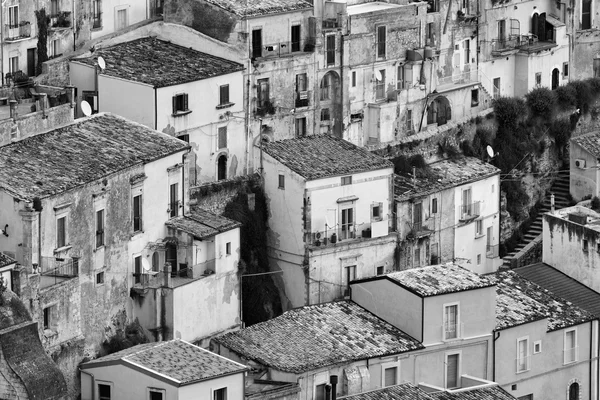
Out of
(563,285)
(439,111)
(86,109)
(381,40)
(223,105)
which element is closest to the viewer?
(86,109)

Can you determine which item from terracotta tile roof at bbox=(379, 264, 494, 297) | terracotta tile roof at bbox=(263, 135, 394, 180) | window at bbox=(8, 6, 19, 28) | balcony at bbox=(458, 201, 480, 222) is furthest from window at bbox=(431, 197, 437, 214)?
window at bbox=(8, 6, 19, 28)

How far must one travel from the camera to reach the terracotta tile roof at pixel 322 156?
10950cm

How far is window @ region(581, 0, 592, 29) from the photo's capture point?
132m

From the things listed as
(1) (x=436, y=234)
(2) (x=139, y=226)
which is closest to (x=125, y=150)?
(2) (x=139, y=226)

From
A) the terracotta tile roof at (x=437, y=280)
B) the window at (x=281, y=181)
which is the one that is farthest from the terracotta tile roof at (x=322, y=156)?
the terracotta tile roof at (x=437, y=280)

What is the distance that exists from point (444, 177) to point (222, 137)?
11.9 m

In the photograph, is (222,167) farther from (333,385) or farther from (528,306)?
(333,385)

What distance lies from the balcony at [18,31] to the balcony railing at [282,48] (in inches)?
400

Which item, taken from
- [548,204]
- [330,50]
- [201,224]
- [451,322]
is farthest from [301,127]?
[548,204]

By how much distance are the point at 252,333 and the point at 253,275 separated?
6.14m

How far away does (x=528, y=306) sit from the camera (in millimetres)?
108562

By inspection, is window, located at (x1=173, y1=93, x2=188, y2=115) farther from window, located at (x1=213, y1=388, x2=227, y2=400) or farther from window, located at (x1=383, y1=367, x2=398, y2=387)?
window, located at (x1=213, y1=388, x2=227, y2=400)

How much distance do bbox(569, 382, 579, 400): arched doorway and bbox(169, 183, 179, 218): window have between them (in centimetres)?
1891

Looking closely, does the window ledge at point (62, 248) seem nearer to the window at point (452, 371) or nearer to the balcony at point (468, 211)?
the window at point (452, 371)
